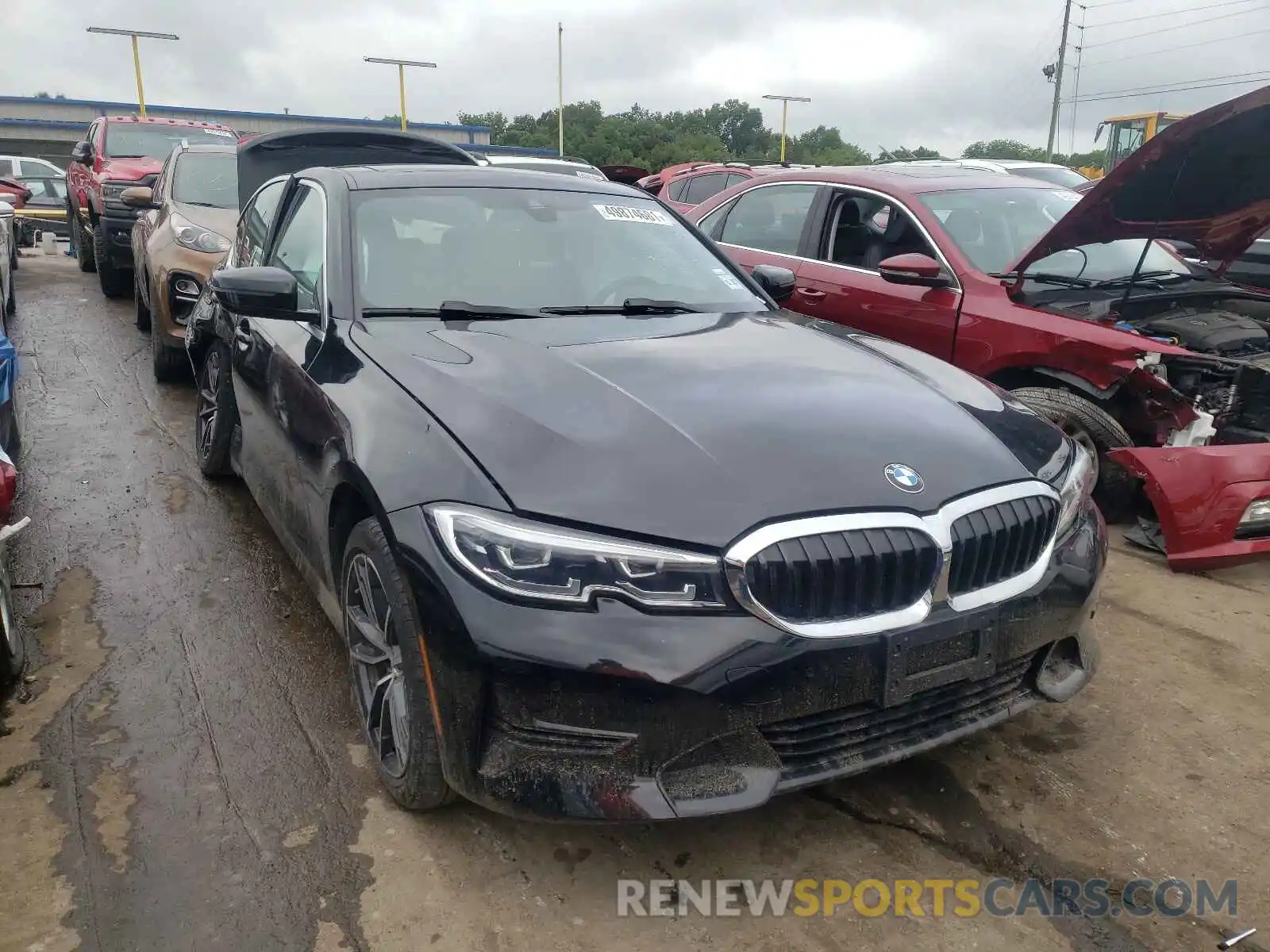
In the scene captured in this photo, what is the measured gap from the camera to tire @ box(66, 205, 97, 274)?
1203 cm

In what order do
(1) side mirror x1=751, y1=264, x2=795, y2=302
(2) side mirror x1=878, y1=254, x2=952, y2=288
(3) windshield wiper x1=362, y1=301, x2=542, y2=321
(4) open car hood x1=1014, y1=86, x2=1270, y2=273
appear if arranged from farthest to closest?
(2) side mirror x1=878, y1=254, x2=952, y2=288 → (1) side mirror x1=751, y1=264, x2=795, y2=302 → (4) open car hood x1=1014, y1=86, x2=1270, y2=273 → (3) windshield wiper x1=362, y1=301, x2=542, y2=321

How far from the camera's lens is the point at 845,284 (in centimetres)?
558

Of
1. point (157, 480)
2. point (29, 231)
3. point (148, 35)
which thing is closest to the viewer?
point (157, 480)

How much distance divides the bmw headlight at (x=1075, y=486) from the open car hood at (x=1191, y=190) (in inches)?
75.7

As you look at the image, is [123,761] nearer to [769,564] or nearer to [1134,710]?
[769,564]

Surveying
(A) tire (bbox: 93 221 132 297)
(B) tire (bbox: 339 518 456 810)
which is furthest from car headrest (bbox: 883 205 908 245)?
(A) tire (bbox: 93 221 132 297)

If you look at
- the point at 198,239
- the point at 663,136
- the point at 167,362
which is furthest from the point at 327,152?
A: the point at 663,136

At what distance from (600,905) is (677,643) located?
711 millimetres

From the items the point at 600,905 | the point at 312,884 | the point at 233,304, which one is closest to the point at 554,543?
the point at 600,905

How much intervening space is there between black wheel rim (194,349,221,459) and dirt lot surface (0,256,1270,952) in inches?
42.2

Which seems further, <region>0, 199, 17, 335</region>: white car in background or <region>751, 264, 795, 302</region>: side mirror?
<region>0, 199, 17, 335</region>: white car in background

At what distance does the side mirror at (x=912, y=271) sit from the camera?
488 centimetres

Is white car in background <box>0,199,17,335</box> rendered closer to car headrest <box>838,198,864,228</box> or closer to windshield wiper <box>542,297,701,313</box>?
windshield wiper <box>542,297,701,313</box>

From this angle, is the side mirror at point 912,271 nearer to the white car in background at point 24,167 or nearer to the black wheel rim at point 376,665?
the black wheel rim at point 376,665
